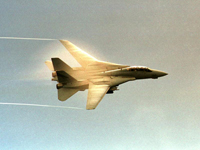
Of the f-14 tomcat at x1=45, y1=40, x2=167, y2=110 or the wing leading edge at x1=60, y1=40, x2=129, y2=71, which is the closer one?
the f-14 tomcat at x1=45, y1=40, x2=167, y2=110

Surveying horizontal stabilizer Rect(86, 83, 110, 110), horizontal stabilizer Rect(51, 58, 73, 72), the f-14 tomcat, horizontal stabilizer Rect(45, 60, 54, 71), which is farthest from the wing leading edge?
horizontal stabilizer Rect(45, 60, 54, 71)

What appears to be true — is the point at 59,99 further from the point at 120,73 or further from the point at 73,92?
the point at 120,73

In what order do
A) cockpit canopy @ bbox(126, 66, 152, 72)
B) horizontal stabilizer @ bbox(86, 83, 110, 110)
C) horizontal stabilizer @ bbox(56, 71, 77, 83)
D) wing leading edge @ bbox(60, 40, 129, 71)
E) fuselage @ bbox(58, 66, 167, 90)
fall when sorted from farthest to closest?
wing leading edge @ bbox(60, 40, 129, 71), cockpit canopy @ bbox(126, 66, 152, 72), fuselage @ bbox(58, 66, 167, 90), horizontal stabilizer @ bbox(56, 71, 77, 83), horizontal stabilizer @ bbox(86, 83, 110, 110)

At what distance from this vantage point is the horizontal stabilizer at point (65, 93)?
3936 centimetres

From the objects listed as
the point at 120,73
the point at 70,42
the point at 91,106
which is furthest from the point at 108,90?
the point at 70,42

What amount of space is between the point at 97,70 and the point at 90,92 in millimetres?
4437

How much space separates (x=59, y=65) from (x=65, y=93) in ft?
11.9

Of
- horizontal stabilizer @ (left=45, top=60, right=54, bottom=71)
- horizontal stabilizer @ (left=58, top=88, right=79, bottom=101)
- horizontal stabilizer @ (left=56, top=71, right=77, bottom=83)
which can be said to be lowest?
horizontal stabilizer @ (left=58, top=88, right=79, bottom=101)

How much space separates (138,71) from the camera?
41531mm

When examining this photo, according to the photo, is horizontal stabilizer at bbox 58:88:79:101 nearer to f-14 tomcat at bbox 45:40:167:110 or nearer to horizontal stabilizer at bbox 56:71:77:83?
f-14 tomcat at bbox 45:40:167:110

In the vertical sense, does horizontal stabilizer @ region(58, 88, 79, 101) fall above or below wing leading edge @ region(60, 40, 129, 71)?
below

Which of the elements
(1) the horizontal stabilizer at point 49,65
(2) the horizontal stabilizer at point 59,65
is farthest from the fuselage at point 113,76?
(1) the horizontal stabilizer at point 49,65

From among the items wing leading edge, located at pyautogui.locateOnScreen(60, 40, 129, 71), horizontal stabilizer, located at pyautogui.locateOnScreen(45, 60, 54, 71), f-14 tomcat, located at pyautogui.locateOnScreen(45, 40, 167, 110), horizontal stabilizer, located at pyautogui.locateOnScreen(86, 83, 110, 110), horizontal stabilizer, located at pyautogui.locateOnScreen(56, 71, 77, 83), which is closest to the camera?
horizontal stabilizer, located at pyautogui.locateOnScreen(86, 83, 110, 110)

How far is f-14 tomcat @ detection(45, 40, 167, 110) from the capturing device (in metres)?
39.4
